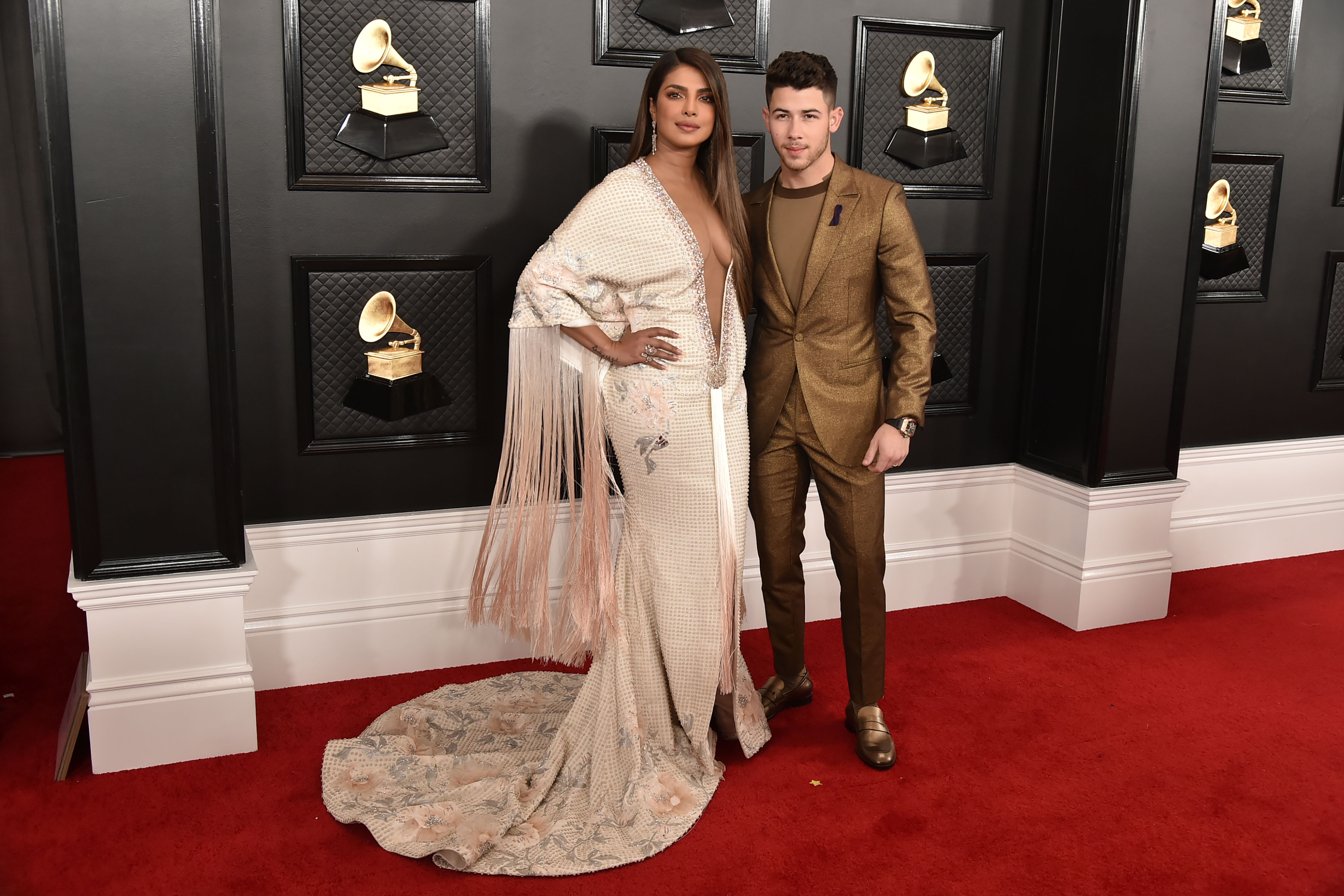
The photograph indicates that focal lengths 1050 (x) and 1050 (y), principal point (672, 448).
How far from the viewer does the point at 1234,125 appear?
3.71m

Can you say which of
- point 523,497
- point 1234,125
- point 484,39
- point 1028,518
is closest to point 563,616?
point 523,497

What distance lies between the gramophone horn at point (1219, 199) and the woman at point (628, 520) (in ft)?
7.29

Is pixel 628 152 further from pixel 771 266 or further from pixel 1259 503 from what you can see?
pixel 1259 503

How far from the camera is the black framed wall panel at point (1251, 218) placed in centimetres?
375

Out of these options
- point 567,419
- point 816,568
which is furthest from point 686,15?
point 816,568

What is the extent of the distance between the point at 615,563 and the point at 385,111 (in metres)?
1.28

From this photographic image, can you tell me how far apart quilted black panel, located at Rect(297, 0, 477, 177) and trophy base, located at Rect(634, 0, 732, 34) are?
49 cm

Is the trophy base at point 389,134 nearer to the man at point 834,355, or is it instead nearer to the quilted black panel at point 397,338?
the quilted black panel at point 397,338

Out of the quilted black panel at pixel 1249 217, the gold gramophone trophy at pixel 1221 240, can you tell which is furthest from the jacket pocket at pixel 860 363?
the quilted black panel at pixel 1249 217

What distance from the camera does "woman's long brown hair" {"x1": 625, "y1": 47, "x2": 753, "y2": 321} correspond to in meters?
2.18

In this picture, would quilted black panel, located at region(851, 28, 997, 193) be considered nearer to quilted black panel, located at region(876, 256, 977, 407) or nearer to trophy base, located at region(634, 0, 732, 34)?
quilted black panel, located at region(876, 256, 977, 407)

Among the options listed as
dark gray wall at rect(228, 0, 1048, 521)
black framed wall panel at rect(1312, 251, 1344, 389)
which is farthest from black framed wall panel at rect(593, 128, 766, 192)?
black framed wall panel at rect(1312, 251, 1344, 389)

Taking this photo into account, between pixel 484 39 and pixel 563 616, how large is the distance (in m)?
1.50

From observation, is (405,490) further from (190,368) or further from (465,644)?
(190,368)
